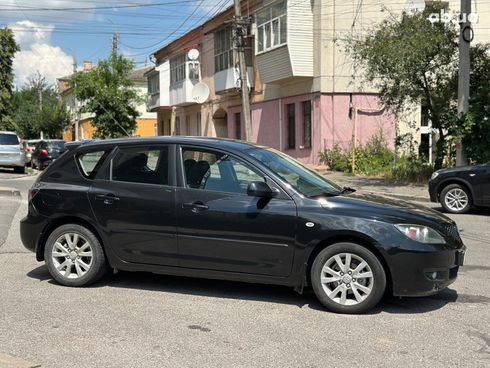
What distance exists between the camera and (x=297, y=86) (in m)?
25.1

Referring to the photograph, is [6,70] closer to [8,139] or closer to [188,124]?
[188,124]

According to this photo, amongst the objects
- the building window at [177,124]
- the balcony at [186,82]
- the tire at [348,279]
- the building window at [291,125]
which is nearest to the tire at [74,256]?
the tire at [348,279]

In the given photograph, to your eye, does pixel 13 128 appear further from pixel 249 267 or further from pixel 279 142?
pixel 249 267

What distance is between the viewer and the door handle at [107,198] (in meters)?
5.94

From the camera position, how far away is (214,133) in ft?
115

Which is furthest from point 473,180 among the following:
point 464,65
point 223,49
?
point 223,49

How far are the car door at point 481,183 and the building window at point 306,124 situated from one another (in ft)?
42.6

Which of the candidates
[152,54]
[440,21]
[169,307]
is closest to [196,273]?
[169,307]

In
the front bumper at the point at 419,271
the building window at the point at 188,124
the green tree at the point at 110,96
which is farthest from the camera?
the building window at the point at 188,124

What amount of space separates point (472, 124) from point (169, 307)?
12933mm

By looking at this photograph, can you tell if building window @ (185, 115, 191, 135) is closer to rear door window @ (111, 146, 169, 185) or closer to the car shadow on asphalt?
the car shadow on asphalt

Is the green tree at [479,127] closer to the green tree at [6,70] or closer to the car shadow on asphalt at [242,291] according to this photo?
the car shadow on asphalt at [242,291]

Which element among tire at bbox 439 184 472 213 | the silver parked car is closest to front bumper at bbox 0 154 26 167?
the silver parked car

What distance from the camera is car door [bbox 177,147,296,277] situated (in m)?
5.38
